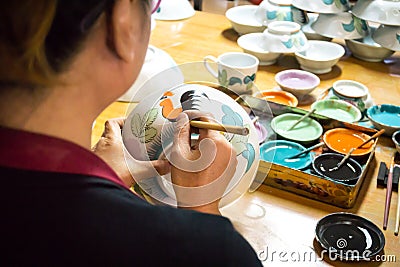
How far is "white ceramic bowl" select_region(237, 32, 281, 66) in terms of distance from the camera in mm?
1470

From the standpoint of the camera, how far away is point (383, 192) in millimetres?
1006

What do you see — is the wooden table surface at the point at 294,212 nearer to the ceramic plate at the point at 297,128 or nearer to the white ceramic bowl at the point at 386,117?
the white ceramic bowl at the point at 386,117

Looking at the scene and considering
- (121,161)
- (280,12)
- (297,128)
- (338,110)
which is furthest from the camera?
(280,12)

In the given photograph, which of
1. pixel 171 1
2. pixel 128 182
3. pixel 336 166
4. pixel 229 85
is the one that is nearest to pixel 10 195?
pixel 128 182

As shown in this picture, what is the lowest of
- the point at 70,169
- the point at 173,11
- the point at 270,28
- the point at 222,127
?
the point at 173,11

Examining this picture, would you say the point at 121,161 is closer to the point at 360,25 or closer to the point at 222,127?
the point at 222,127

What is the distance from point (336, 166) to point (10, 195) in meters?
0.70

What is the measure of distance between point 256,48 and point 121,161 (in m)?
0.71

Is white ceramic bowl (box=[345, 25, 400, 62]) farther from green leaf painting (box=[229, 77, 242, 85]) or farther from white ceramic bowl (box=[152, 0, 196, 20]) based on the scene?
white ceramic bowl (box=[152, 0, 196, 20])

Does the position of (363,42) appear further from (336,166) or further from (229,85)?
(336,166)

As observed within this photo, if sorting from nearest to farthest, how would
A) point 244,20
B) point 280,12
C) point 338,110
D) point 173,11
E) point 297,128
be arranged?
1. point 297,128
2. point 338,110
3. point 280,12
4. point 244,20
5. point 173,11

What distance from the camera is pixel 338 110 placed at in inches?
49.2

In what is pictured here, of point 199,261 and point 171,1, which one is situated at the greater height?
point 199,261

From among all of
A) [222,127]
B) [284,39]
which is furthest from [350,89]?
[222,127]
